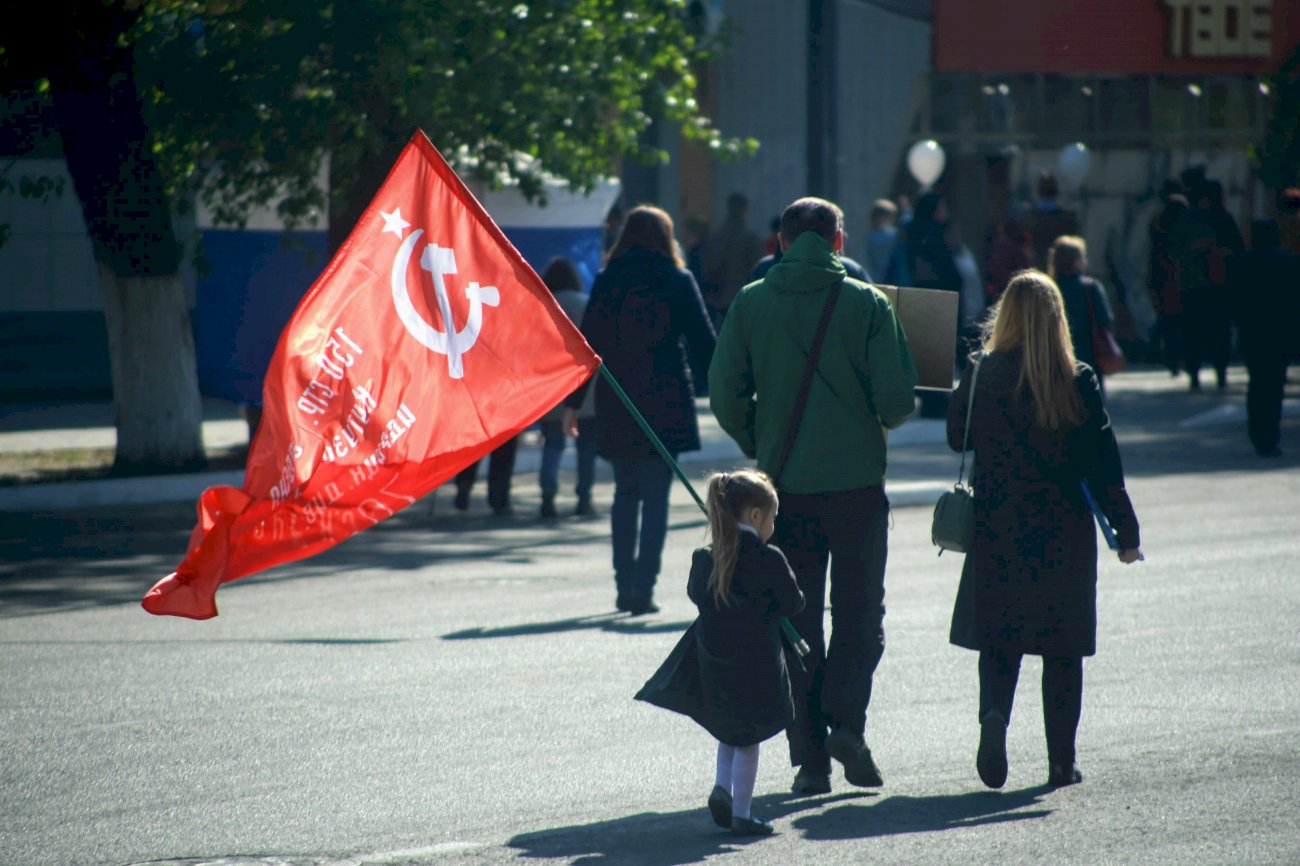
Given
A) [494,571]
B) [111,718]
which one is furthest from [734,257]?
[111,718]

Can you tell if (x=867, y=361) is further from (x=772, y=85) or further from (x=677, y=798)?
(x=772, y=85)

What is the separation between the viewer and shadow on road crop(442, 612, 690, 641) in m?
8.57

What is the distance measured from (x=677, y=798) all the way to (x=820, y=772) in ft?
1.49

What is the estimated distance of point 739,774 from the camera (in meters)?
5.30

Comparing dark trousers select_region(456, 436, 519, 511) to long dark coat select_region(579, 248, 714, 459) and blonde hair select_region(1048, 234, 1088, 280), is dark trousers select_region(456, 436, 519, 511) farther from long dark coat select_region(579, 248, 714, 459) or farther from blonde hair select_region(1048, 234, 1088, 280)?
blonde hair select_region(1048, 234, 1088, 280)

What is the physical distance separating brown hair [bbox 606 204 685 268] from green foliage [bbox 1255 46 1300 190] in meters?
14.0

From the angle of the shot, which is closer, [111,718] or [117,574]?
[111,718]

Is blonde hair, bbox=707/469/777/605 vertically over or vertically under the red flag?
under

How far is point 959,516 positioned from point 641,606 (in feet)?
11.0

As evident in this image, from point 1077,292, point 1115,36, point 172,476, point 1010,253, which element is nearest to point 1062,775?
point 1077,292

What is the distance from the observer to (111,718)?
273 inches

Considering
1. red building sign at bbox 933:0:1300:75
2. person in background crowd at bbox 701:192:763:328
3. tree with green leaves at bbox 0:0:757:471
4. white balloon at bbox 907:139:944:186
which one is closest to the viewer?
tree with green leaves at bbox 0:0:757:471

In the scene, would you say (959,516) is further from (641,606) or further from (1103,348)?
(1103,348)

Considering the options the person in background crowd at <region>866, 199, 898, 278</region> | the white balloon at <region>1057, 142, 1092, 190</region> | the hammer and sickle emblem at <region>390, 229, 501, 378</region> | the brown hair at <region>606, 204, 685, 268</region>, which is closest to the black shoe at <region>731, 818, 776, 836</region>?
the hammer and sickle emblem at <region>390, 229, 501, 378</region>
